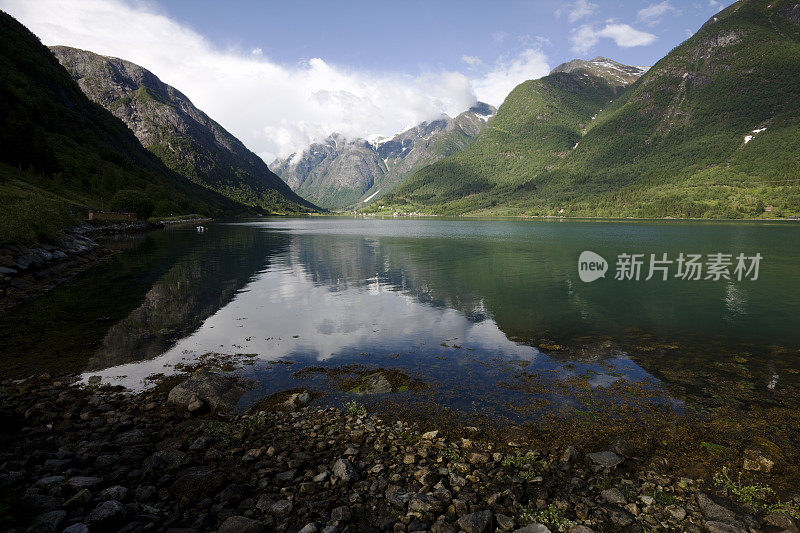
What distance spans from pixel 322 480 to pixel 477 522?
14.3 ft

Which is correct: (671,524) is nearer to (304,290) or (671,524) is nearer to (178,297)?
(304,290)

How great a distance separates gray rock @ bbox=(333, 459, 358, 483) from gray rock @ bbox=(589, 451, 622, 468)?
7556mm

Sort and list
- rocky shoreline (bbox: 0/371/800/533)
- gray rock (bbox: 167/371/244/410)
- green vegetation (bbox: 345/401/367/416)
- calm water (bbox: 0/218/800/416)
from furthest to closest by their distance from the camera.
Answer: calm water (bbox: 0/218/800/416)
gray rock (bbox: 167/371/244/410)
green vegetation (bbox: 345/401/367/416)
rocky shoreline (bbox: 0/371/800/533)

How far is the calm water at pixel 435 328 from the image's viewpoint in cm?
1869

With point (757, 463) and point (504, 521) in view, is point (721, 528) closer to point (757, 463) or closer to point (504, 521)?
point (757, 463)

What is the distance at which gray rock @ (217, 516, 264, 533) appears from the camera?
26.4 feet

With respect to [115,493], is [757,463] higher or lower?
lower

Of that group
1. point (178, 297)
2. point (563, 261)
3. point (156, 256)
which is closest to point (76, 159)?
point (156, 256)

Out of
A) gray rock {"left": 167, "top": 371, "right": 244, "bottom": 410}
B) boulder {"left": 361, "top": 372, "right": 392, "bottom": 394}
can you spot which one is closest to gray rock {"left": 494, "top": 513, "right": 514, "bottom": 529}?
boulder {"left": 361, "top": 372, "right": 392, "bottom": 394}

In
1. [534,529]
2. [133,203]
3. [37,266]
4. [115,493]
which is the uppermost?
[133,203]

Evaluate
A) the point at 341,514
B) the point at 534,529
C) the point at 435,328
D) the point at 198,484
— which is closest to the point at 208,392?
the point at 198,484

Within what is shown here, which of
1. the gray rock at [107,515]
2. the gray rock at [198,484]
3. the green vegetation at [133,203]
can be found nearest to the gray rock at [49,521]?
the gray rock at [107,515]

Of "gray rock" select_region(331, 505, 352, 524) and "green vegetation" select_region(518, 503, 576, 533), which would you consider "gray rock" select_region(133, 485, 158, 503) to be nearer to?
"gray rock" select_region(331, 505, 352, 524)

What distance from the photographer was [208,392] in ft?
50.1
